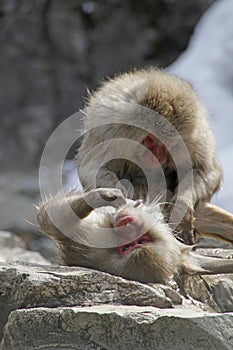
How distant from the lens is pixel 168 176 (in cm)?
505

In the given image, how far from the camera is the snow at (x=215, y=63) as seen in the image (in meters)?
11.7

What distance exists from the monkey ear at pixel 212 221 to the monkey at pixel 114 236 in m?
1.41

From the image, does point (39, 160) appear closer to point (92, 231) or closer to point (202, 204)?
point (202, 204)

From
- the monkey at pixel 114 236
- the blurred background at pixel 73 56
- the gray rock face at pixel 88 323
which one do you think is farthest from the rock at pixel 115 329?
the blurred background at pixel 73 56

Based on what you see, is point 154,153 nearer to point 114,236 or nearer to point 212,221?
point 212,221

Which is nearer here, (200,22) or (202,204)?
Answer: (202,204)

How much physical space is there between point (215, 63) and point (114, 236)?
9153mm

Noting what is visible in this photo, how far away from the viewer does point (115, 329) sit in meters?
2.62

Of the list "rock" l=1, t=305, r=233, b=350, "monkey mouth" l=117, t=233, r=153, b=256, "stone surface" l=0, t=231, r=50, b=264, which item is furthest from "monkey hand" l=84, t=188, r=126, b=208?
"stone surface" l=0, t=231, r=50, b=264

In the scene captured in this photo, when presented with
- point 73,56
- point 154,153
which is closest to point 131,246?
point 154,153

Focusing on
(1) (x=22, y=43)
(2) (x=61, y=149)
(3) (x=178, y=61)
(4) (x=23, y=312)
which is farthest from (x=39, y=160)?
(4) (x=23, y=312)

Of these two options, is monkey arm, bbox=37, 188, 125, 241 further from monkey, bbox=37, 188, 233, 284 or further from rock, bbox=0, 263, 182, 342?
rock, bbox=0, 263, 182, 342

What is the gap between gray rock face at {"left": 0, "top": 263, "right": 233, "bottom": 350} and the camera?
8.43 ft

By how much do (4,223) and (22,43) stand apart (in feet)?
11.8
